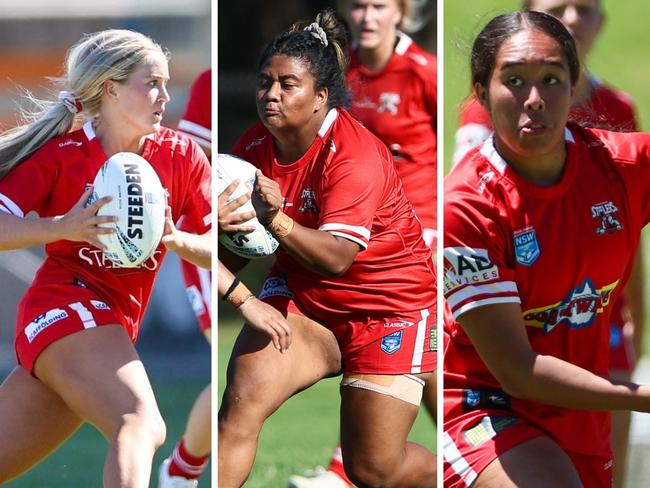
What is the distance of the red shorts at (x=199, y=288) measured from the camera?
3537 millimetres

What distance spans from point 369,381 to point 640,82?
5.33 ft

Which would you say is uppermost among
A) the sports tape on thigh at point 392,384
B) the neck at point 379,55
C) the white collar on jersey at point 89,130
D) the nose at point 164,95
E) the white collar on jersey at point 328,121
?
the neck at point 379,55

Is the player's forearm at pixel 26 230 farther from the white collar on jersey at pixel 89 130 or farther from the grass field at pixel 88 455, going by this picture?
the grass field at pixel 88 455

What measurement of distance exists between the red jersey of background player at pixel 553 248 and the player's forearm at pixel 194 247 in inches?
26.6

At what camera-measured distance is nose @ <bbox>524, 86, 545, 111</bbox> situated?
2.99m

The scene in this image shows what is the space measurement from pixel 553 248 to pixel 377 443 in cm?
74

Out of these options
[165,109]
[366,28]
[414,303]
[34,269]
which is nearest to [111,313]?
[34,269]

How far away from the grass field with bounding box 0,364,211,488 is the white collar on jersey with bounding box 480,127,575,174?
50.6 inches

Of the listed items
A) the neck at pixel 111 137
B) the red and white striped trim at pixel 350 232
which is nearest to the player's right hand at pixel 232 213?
the red and white striped trim at pixel 350 232

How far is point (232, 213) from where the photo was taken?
10.3 ft

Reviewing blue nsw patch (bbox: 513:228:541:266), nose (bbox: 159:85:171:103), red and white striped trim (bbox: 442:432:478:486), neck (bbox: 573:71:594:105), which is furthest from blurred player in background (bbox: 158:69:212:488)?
neck (bbox: 573:71:594:105)

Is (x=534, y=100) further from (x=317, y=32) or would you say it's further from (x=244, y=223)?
(x=244, y=223)

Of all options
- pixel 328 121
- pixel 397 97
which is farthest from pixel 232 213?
pixel 397 97

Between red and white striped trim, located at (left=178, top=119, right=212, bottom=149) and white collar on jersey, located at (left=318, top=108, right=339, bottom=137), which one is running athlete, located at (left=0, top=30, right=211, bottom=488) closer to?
red and white striped trim, located at (left=178, top=119, right=212, bottom=149)
